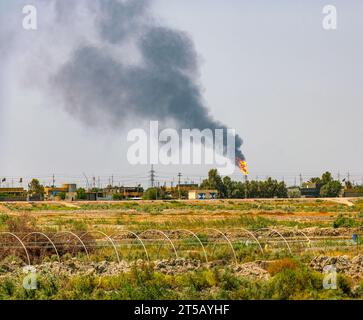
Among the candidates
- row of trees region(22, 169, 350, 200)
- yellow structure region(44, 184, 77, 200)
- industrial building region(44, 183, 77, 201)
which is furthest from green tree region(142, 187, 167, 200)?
yellow structure region(44, 184, 77, 200)

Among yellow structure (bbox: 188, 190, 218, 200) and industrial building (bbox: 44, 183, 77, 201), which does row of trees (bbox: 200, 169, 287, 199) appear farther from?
industrial building (bbox: 44, 183, 77, 201)

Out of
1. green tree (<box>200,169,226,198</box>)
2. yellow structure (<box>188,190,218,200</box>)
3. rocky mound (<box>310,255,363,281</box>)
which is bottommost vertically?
rocky mound (<box>310,255,363,281</box>)

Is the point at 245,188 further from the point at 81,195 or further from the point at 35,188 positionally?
the point at 35,188

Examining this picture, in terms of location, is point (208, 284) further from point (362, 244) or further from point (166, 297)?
point (362, 244)

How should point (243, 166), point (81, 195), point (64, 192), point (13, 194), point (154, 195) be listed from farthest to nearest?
point (64, 192)
point (13, 194)
point (81, 195)
point (154, 195)
point (243, 166)

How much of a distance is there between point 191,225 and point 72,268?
22.9 m

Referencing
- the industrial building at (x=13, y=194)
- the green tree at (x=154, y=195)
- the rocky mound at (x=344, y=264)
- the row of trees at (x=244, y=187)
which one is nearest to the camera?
the rocky mound at (x=344, y=264)

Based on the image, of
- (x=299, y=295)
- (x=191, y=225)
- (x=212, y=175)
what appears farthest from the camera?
(x=212, y=175)

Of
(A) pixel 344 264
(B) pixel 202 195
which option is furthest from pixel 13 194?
(A) pixel 344 264

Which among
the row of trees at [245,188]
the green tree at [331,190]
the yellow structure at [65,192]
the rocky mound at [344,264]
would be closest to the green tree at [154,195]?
the row of trees at [245,188]

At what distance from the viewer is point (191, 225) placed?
146ft

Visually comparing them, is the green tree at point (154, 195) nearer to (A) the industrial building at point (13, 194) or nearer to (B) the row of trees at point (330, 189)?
(A) the industrial building at point (13, 194)

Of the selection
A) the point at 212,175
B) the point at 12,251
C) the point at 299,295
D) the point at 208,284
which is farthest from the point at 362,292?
the point at 212,175
